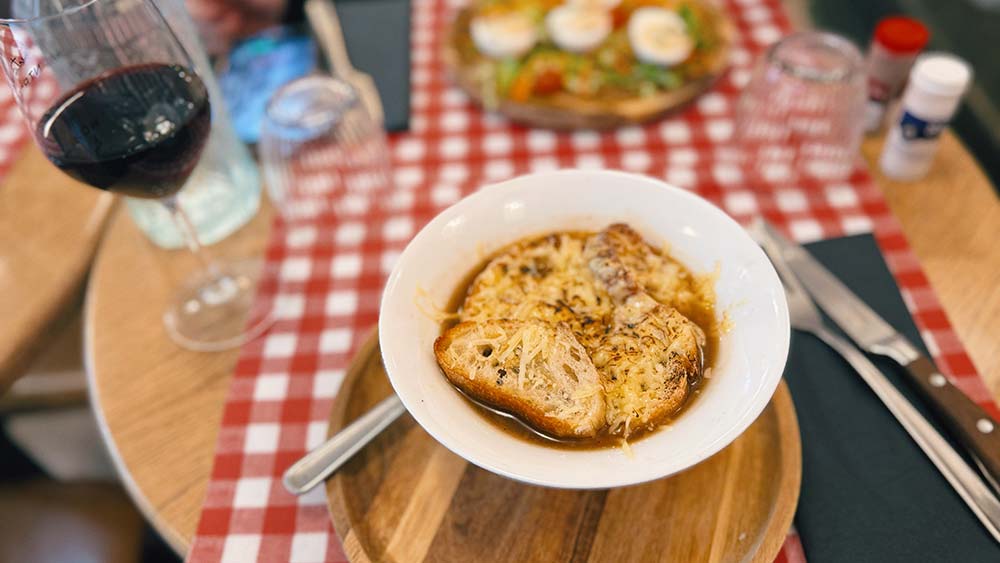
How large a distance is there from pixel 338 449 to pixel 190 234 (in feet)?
1.65

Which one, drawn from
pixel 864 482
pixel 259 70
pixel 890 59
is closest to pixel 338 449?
pixel 864 482

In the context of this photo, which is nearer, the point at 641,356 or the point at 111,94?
the point at 641,356

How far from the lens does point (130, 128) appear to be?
998 millimetres

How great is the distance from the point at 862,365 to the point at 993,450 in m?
0.20

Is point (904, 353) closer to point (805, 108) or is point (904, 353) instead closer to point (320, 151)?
point (805, 108)

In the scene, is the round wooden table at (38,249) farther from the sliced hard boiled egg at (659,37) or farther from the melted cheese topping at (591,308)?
the sliced hard boiled egg at (659,37)

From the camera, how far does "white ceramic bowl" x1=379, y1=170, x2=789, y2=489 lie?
770mm

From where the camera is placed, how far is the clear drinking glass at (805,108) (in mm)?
1416

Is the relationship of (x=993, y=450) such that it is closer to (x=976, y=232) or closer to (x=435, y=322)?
(x=976, y=232)

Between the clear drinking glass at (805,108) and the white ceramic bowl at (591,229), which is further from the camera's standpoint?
the clear drinking glass at (805,108)

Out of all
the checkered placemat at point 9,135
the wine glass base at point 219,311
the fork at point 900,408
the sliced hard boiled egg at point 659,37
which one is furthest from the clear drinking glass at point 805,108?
the checkered placemat at point 9,135

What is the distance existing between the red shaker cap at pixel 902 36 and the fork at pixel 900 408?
0.51 meters

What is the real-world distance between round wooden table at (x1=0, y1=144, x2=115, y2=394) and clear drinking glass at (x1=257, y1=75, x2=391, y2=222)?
352 mm

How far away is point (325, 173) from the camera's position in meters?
1.55
